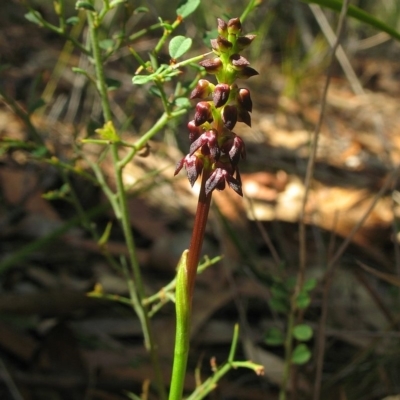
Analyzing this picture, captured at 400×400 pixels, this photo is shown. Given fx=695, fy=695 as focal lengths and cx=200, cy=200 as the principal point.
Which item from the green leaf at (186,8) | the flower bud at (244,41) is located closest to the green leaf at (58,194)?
the green leaf at (186,8)

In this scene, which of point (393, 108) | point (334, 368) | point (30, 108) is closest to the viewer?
point (30, 108)

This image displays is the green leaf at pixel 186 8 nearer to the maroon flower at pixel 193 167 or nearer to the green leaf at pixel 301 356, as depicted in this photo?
the maroon flower at pixel 193 167

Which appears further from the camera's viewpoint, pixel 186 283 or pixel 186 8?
pixel 186 8

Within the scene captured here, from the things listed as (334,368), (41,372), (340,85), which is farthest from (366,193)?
(340,85)

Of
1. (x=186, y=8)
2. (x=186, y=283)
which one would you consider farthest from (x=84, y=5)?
(x=186, y=283)

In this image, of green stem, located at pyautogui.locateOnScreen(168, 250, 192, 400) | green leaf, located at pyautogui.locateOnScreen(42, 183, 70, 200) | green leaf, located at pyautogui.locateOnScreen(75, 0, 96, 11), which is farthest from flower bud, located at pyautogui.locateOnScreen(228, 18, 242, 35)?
green leaf, located at pyautogui.locateOnScreen(42, 183, 70, 200)

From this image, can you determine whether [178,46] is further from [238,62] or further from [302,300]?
[302,300]

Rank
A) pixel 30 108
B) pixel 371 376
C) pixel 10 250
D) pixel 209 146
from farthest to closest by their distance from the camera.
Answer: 1. pixel 10 250
2. pixel 371 376
3. pixel 30 108
4. pixel 209 146

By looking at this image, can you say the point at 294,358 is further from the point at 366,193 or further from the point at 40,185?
the point at 366,193
